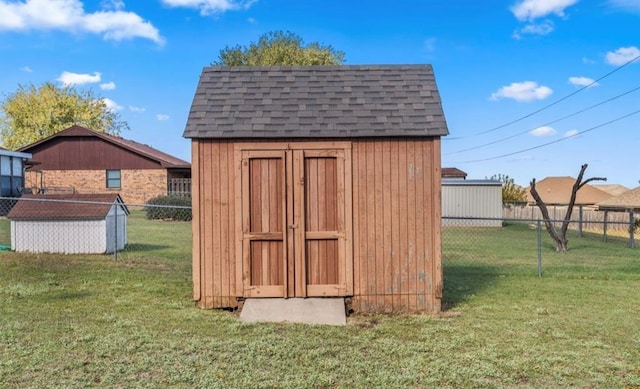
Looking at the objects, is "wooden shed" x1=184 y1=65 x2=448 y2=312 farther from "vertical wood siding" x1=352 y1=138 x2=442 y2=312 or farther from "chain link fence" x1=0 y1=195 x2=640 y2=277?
"chain link fence" x1=0 y1=195 x2=640 y2=277

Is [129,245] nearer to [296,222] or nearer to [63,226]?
[63,226]

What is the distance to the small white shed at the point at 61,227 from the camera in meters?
10.3

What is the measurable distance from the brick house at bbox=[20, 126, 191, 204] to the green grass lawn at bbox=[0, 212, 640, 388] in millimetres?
22246

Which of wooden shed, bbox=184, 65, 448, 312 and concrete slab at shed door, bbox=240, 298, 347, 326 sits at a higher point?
wooden shed, bbox=184, 65, 448, 312

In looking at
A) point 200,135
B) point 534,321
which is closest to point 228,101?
point 200,135

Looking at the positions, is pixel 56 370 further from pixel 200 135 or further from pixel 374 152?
pixel 374 152

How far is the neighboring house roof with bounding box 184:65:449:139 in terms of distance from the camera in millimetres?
6444

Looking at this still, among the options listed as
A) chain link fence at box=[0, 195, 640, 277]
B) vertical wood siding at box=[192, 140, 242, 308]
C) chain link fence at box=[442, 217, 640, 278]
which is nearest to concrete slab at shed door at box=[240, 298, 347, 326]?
vertical wood siding at box=[192, 140, 242, 308]

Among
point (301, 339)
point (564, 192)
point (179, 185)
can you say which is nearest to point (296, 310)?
point (301, 339)

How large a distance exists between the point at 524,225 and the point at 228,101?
2240 cm

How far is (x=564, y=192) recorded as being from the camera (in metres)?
57.3

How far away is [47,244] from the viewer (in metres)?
10.3

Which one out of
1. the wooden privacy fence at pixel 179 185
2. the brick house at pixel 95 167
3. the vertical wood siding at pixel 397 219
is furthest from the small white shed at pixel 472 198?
the vertical wood siding at pixel 397 219

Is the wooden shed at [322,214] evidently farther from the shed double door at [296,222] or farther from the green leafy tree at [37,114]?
the green leafy tree at [37,114]
